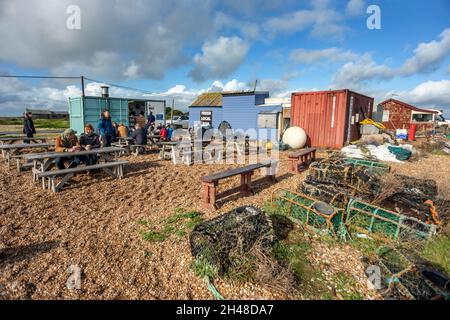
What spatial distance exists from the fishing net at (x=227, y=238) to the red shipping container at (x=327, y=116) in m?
10.1

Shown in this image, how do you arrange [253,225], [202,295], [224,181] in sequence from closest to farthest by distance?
[202,295] < [253,225] < [224,181]

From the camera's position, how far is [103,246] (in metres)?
3.42

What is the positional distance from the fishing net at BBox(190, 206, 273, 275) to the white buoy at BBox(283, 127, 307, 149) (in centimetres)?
943

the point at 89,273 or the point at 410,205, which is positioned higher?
the point at 410,205

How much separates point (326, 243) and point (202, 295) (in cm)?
201

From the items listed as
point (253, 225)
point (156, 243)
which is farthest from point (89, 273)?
point (253, 225)

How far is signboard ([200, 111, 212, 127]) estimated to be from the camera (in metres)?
21.5

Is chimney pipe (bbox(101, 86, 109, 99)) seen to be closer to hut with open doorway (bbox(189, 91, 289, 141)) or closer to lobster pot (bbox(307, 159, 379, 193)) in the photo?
hut with open doorway (bbox(189, 91, 289, 141))

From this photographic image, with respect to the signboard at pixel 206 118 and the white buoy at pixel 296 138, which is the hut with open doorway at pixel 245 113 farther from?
the white buoy at pixel 296 138

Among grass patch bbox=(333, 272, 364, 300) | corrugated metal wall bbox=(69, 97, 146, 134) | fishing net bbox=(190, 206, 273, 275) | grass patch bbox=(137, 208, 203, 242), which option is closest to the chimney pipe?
corrugated metal wall bbox=(69, 97, 146, 134)

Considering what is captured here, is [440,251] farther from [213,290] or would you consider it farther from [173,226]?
[173,226]

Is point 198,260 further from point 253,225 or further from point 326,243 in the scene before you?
point 326,243

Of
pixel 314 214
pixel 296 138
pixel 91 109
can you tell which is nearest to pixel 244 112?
pixel 296 138

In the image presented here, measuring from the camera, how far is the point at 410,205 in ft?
15.0
